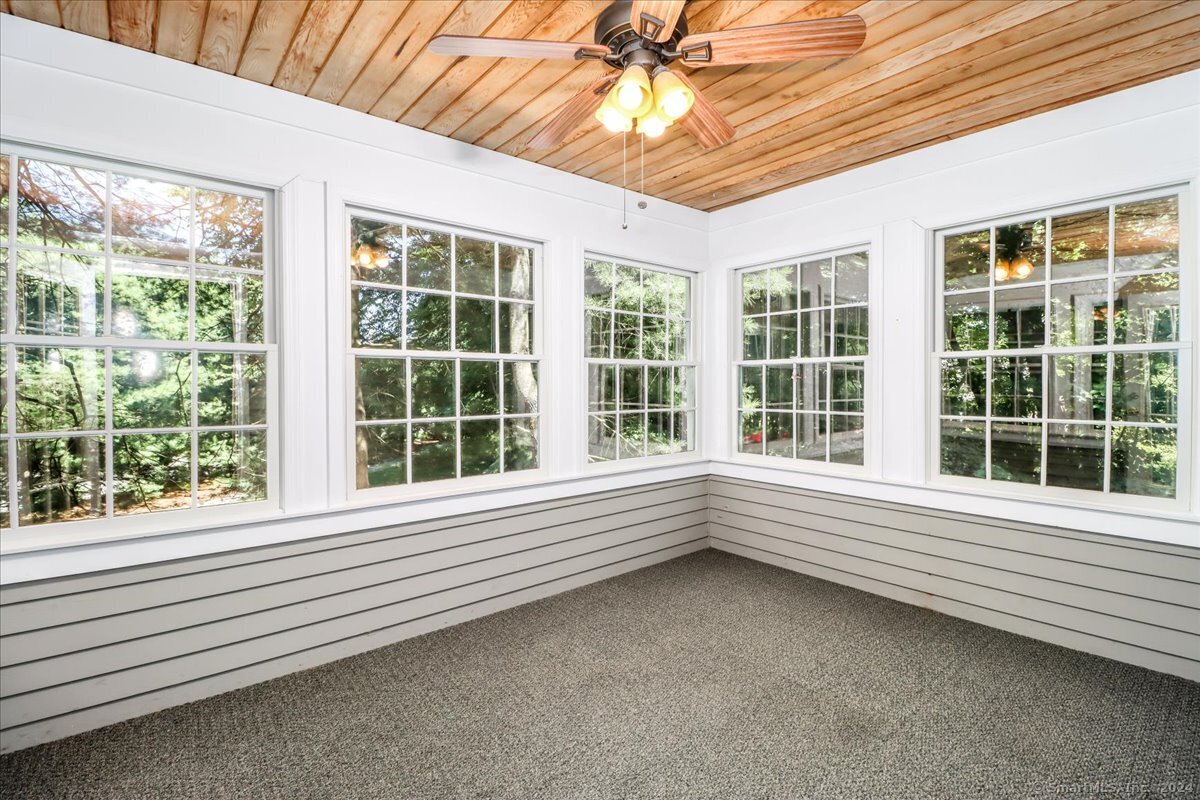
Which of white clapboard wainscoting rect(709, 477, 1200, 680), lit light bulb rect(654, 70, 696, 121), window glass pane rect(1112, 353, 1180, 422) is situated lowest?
white clapboard wainscoting rect(709, 477, 1200, 680)

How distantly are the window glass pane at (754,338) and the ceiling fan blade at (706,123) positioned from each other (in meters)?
1.97

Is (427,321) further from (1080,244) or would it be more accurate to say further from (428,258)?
(1080,244)

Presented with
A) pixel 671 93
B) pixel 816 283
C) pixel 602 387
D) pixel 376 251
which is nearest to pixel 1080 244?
pixel 816 283

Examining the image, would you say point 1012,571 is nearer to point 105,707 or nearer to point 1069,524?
point 1069,524

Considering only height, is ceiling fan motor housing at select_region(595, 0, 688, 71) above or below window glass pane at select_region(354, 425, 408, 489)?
above

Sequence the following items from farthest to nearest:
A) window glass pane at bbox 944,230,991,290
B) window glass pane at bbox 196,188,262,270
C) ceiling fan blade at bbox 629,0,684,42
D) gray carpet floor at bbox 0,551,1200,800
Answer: window glass pane at bbox 944,230,991,290 < window glass pane at bbox 196,188,262,270 < gray carpet floor at bbox 0,551,1200,800 < ceiling fan blade at bbox 629,0,684,42

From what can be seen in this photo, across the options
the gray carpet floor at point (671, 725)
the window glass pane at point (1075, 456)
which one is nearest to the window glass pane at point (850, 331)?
the window glass pane at point (1075, 456)

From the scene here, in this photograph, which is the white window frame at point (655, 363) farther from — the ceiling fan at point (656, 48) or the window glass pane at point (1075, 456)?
the window glass pane at point (1075, 456)

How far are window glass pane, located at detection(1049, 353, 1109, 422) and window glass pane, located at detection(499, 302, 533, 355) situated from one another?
2.87 m

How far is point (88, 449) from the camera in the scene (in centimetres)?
223

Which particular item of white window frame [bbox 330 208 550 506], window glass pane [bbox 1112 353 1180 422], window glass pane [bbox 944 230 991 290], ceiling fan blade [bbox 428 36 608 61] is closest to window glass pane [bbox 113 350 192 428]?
white window frame [bbox 330 208 550 506]

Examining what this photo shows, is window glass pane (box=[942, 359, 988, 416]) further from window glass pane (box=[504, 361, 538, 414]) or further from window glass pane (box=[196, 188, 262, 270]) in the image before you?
window glass pane (box=[196, 188, 262, 270])

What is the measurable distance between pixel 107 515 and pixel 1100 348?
179 inches

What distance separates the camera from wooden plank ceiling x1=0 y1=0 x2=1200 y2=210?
2.02 metres
